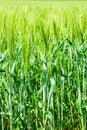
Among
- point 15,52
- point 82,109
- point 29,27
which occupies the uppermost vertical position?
point 29,27

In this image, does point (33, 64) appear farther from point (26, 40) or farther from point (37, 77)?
point (26, 40)

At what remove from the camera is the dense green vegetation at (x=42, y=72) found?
1505mm

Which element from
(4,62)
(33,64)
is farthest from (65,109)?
(4,62)

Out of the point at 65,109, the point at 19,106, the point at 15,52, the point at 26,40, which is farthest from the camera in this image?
the point at 65,109

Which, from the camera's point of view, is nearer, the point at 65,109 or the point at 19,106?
the point at 19,106

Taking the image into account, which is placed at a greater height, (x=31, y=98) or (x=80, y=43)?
(x=80, y=43)

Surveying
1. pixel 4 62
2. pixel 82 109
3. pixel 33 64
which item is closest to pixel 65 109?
pixel 82 109

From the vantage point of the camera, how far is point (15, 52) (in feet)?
5.44

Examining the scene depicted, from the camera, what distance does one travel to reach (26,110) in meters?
1.70

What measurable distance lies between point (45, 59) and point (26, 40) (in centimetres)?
17

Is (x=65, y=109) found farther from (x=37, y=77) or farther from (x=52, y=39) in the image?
(x=52, y=39)

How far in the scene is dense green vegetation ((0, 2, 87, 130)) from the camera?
1.50 metres

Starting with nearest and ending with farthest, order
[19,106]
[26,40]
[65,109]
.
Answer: [26,40] < [19,106] < [65,109]

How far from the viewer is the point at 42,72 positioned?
1.63 metres
